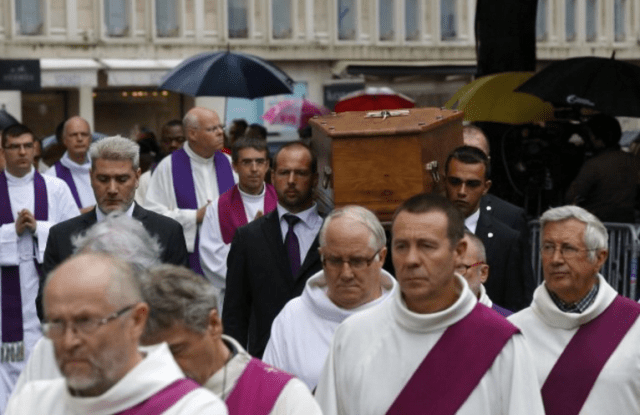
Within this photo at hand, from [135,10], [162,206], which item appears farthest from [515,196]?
[135,10]

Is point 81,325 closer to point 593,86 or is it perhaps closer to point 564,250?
point 564,250

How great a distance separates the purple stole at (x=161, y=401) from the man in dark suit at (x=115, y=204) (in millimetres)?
4020

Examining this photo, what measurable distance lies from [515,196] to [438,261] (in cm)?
929

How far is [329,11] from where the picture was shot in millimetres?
38156

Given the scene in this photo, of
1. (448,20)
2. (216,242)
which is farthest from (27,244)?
(448,20)

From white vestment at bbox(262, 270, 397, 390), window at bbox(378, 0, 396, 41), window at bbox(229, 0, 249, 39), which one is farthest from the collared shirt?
window at bbox(378, 0, 396, 41)

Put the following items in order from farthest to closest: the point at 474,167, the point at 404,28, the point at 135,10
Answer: the point at 404,28 < the point at 135,10 < the point at 474,167

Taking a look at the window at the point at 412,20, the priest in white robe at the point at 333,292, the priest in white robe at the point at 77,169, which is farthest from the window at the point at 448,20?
the priest in white robe at the point at 333,292

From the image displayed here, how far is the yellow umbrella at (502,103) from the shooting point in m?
14.4

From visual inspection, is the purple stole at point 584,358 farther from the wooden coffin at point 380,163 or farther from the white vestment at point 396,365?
the wooden coffin at point 380,163

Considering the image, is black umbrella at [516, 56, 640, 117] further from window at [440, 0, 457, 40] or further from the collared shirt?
window at [440, 0, 457, 40]

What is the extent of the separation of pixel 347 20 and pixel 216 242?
2901cm

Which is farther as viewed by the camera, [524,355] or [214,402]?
[524,355]

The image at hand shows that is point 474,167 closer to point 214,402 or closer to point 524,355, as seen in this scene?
point 524,355
